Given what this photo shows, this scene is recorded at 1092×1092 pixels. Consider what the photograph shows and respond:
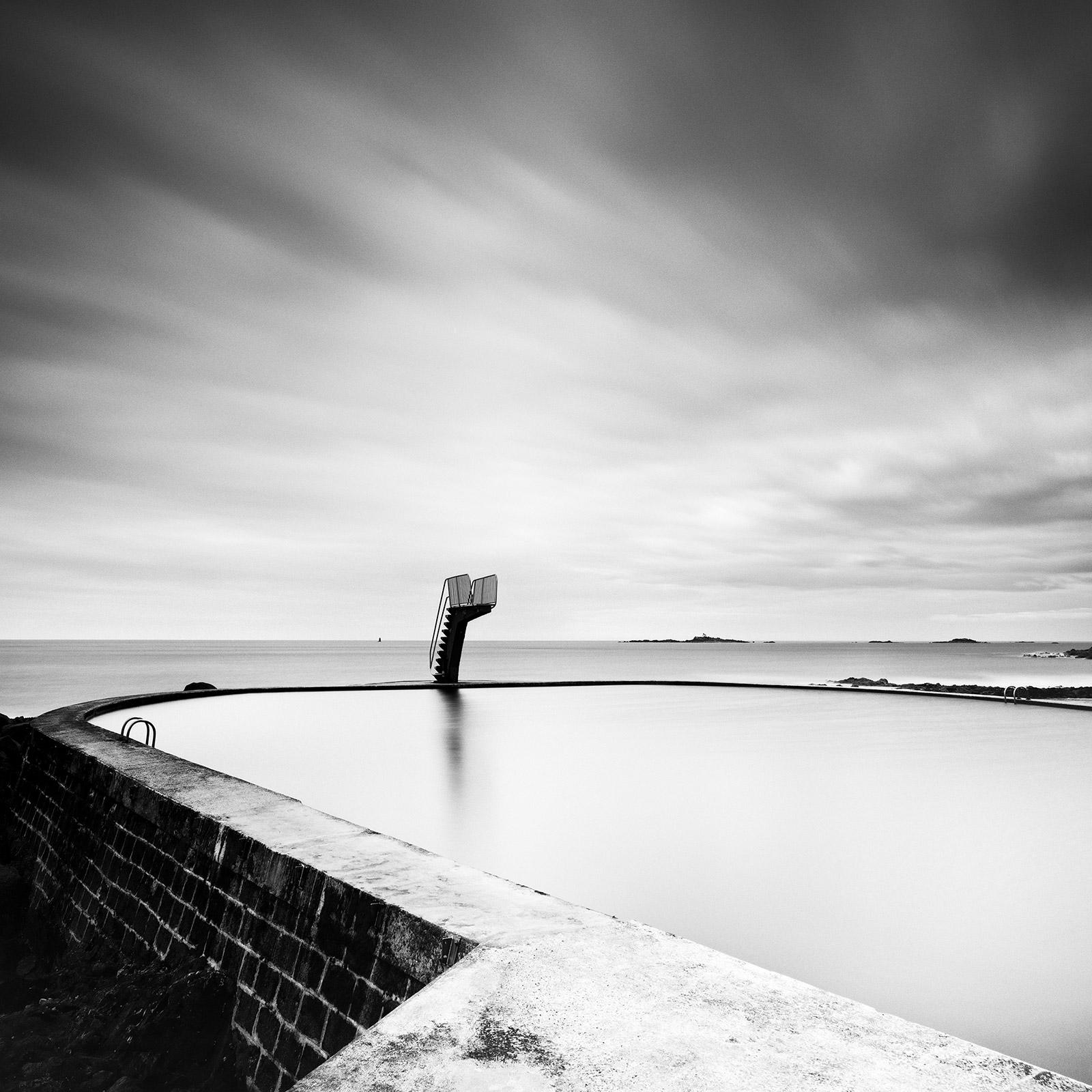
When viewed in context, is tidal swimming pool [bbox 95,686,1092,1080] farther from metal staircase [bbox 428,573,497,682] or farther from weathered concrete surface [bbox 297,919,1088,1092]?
metal staircase [bbox 428,573,497,682]

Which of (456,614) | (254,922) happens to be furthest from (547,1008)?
(456,614)

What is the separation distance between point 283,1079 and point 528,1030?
1.69m

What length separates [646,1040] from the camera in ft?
5.43

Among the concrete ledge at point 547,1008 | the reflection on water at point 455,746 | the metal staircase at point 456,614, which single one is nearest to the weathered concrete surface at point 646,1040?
the concrete ledge at point 547,1008

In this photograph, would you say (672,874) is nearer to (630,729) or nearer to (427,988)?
(427,988)

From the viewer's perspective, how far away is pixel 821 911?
4.02 meters

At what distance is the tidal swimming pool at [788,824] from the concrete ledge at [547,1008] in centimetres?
148

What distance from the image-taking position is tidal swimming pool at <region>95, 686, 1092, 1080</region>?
3371 mm

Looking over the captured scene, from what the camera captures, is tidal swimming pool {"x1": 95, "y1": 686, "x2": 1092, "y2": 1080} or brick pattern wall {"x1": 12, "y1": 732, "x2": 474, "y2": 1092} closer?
brick pattern wall {"x1": 12, "y1": 732, "x2": 474, "y2": 1092}

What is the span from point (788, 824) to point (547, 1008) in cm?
447

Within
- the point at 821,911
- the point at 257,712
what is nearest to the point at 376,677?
the point at 257,712

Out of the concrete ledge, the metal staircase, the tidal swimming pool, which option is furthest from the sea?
the metal staircase

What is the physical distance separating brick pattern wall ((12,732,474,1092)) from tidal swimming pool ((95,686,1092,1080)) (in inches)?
59.7

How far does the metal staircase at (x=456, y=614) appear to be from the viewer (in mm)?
17891
